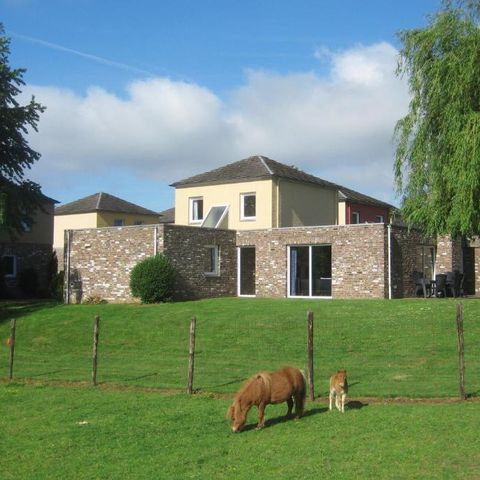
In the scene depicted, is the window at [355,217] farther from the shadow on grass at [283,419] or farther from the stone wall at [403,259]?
the shadow on grass at [283,419]

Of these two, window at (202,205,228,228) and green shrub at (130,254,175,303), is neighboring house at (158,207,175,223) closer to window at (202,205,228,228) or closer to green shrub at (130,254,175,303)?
window at (202,205,228,228)

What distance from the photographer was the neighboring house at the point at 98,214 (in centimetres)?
5916

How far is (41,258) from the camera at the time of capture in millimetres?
44812

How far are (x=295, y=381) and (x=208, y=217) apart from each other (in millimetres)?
27779

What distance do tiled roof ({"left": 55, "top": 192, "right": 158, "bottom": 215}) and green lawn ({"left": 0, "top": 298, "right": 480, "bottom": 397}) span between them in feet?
92.9

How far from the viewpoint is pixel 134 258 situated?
1305 inches

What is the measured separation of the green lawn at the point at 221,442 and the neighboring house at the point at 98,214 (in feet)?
153

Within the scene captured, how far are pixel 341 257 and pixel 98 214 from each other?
31598mm

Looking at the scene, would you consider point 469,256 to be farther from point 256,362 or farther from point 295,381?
point 295,381

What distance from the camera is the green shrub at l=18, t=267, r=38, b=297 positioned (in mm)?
42938

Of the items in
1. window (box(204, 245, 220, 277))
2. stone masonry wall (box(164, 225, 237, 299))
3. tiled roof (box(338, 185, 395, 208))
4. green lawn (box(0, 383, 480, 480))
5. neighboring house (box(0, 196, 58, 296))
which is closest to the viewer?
green lawn (box(0, 383, 480, 480))

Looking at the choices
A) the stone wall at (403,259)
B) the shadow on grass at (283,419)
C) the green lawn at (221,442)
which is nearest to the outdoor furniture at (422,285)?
the stone wall at (403,259)

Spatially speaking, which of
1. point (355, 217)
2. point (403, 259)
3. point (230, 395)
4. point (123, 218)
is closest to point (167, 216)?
point (123, 218)

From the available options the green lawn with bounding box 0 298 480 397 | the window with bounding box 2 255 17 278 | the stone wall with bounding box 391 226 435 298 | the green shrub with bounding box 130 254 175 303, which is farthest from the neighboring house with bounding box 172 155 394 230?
the window with bounding box 2 255 17 278
